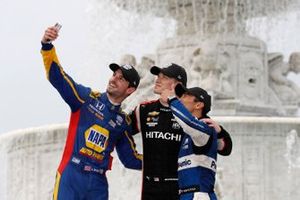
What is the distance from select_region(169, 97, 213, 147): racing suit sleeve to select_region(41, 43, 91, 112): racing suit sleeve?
697 mm

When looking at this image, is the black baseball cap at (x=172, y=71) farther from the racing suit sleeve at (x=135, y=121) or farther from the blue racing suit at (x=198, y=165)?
the racing suit sleeve at (x=135, y=121)

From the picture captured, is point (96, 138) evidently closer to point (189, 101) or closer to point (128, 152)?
point (128, 152)

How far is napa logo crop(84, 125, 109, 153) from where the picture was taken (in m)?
6.07

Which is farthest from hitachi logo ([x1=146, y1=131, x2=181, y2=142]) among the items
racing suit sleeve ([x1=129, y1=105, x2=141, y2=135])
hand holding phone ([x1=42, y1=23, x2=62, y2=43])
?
hand holding phone ([x1=42, y1=23, x2=62, y2=43])

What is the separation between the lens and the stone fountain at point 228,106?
39.9 ft

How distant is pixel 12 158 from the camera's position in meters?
13.5

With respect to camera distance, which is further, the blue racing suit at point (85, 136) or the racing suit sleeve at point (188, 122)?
the blue racing suit at point (85, 136)

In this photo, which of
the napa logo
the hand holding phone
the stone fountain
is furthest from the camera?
the stone fountain

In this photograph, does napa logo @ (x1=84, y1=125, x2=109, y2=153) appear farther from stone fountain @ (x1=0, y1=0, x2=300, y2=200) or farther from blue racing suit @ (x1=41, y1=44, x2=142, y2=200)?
stone fountain @ (x1=0, y1=0, x2=300, y2=200)

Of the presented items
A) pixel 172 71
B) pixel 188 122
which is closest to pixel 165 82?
pixel 172 71

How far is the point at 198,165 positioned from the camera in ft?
19.1

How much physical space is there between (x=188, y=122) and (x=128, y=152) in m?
0.77

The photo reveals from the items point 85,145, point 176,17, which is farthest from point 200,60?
point 85,145

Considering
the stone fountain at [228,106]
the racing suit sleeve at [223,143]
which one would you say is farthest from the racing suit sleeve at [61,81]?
the stone fountain at [228,106]
